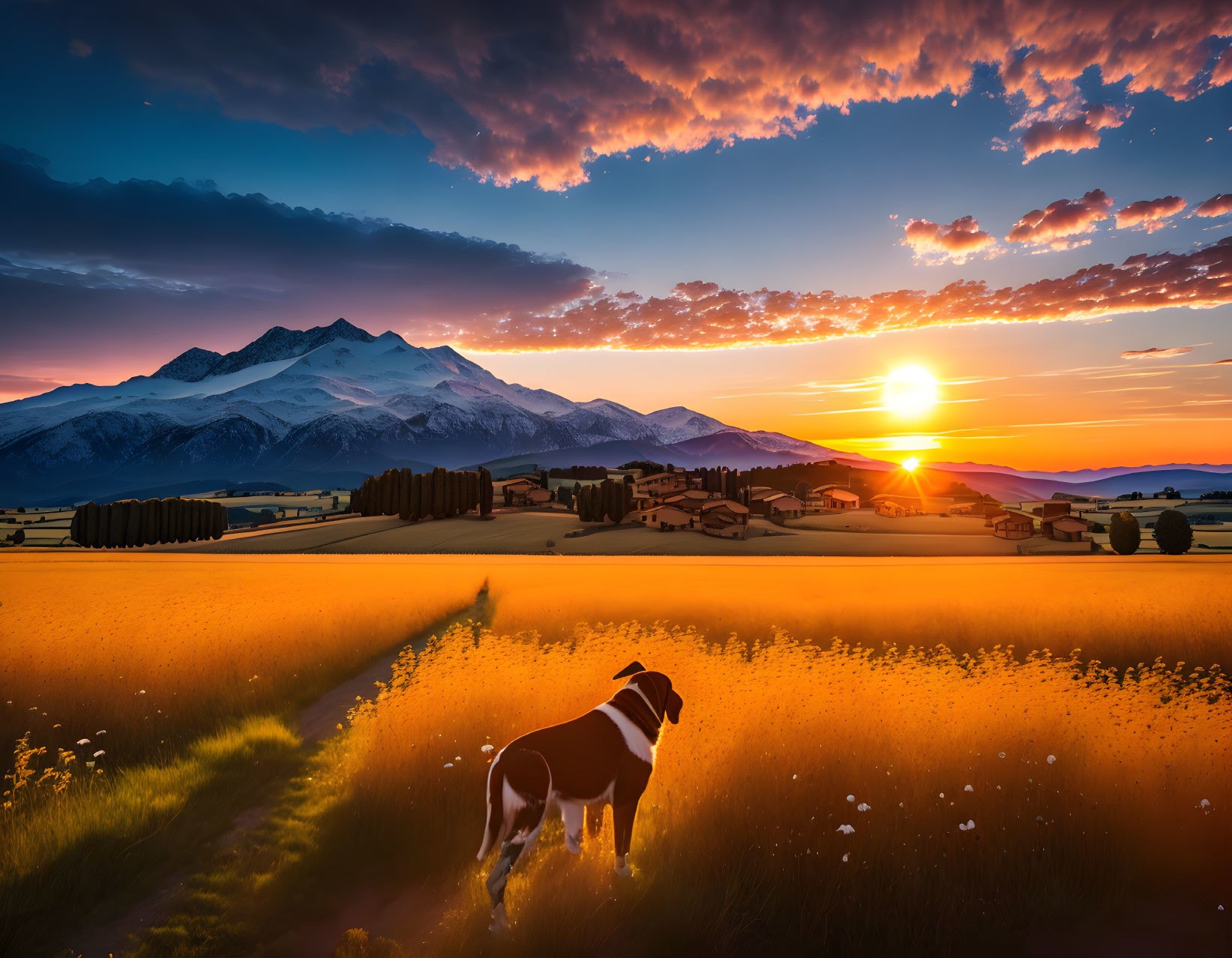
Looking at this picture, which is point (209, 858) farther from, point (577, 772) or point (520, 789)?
point (577, 772)

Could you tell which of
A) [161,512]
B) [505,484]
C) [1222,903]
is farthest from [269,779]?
[505,484]

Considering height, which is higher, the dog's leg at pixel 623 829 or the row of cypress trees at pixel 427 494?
the row of cypress trees at pixel 427 494

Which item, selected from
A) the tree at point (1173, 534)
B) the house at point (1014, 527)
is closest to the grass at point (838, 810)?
the tree at point (1173, 534)

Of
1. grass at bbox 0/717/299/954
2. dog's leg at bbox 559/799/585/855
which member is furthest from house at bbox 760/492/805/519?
dog's leg at bbox 559/799/585/855

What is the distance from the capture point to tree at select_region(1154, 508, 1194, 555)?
38562mm

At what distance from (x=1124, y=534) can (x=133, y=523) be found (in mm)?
85774

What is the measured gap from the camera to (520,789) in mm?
4637

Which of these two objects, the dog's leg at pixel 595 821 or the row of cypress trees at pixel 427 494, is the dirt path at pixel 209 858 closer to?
the dog's leg at pixel 595 821

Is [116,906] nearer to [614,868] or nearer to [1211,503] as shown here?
[614,868]

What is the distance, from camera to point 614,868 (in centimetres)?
583

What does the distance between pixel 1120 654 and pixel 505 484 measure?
240 feet

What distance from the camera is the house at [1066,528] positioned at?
4322cm

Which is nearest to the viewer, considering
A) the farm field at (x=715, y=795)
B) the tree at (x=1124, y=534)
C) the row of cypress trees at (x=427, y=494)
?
the farm field at (x=715, y=795)

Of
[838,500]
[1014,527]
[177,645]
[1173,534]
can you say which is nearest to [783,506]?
[838,500]
